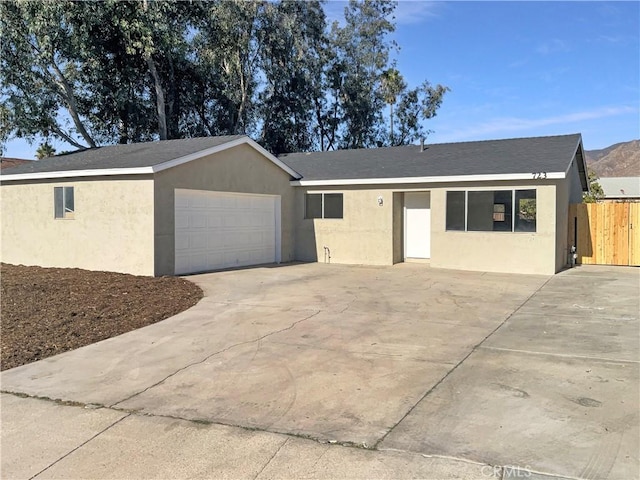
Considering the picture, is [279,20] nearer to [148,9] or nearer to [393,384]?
[148,9]

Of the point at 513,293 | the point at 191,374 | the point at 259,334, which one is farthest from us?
the point at 513,293

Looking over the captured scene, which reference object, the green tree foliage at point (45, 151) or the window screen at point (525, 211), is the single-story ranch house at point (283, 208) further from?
the green tree foliage at point (45, 151)

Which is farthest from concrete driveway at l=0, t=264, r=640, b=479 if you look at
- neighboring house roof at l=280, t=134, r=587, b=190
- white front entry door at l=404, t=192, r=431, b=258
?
white front entry door at l=404, t=192, r=431, b=258

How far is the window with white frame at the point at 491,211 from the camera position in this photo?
46.0ft

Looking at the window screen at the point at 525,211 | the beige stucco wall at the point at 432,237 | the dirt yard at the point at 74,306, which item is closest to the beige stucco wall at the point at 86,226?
the dirt yard at the point at 74,306

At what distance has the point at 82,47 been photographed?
23.5 m

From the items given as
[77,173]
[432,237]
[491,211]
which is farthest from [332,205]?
[77,173]

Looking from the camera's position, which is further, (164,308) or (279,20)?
(279,20)

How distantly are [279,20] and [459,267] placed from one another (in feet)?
66.0

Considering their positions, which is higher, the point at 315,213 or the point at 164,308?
the point at 315,213

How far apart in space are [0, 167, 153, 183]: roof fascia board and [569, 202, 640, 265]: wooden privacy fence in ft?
42.4

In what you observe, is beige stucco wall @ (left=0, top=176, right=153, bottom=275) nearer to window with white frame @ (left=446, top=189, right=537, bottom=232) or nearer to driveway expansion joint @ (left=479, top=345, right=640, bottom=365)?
window with white frame @ (left=446, top=189, right=537, bottom=232)

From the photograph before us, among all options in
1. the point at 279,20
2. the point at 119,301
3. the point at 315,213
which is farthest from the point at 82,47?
the point at 119,301

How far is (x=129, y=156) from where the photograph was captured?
1439 cm
